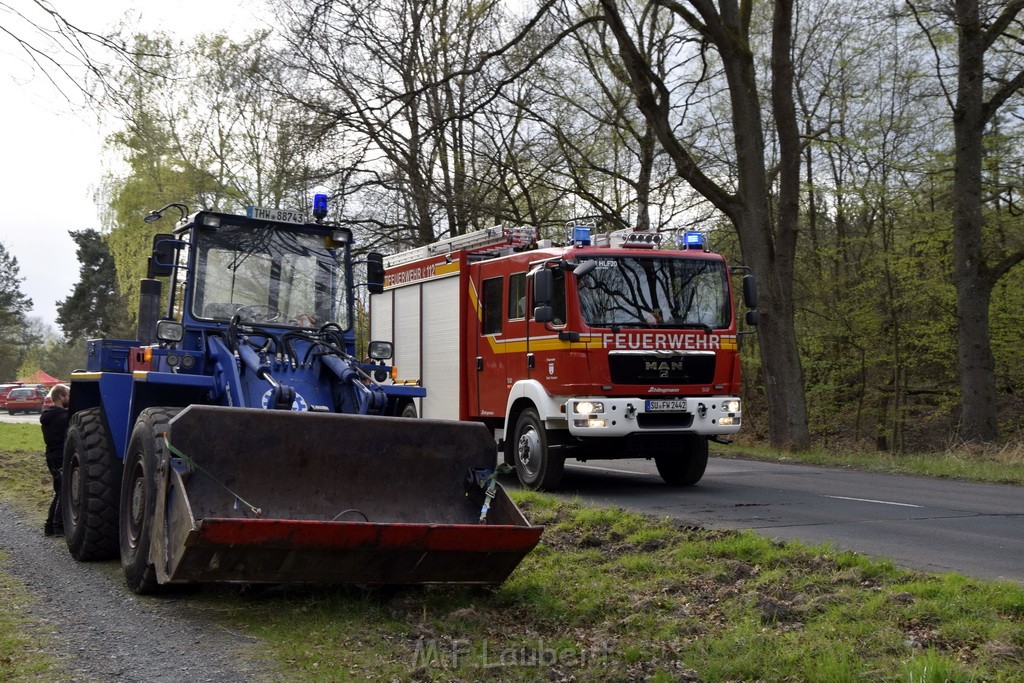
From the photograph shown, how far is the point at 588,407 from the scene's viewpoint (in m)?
12.0

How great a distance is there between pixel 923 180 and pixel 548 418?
17.9 meters

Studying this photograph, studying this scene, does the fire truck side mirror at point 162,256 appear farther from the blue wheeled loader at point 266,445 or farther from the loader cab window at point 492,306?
the loader cab window at point 492,306

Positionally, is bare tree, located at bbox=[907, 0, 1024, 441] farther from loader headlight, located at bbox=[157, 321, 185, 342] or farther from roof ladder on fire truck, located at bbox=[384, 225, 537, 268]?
loader headlight, located at bbox=[157, 321, 185, 342]

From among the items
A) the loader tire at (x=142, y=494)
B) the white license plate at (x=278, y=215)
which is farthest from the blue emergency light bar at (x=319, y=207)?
the loader tire at (x=142, y=494)

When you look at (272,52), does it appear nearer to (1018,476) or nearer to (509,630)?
(1018,476)

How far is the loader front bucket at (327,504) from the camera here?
19.6 ft

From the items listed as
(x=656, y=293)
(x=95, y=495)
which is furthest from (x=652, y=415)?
(x=95, y=495)

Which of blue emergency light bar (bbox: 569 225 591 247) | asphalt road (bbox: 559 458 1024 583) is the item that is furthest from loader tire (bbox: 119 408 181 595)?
blue emergency light bar (bbox: 569 225 591 247)

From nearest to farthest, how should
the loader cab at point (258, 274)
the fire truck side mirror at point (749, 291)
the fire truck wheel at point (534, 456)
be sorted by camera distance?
the loader cab at point (258, 274) → the fire truck wheel at point (534, 456) → the fire truck side mirror at point (749, 291)

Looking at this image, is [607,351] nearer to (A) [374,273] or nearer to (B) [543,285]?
(B) [543,285]

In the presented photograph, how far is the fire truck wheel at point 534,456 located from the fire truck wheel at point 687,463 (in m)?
1.54

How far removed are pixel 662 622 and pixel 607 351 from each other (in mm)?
6227

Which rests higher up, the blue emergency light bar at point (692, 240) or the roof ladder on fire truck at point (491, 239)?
the roof ladder on fire truck at point (491, 239)

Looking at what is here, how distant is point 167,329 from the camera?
8.06 metres
